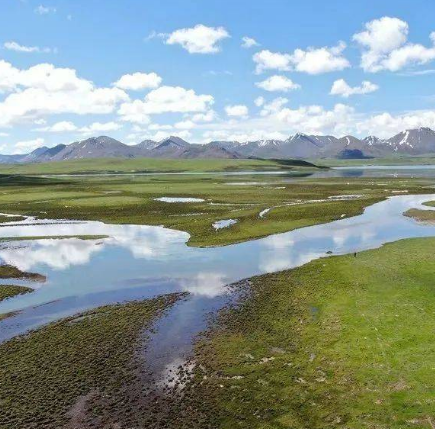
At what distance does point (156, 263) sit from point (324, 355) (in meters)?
32.0

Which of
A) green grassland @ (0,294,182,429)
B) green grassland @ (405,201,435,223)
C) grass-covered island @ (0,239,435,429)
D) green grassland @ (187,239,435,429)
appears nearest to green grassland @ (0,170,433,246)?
green grassland @ (405,201,435,223)

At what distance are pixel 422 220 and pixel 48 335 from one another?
76.4 meters

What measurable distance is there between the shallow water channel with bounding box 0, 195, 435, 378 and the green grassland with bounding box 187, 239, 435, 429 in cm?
367

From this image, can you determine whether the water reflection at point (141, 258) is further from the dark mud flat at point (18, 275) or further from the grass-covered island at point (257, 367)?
the grass-covered island at point (257, 367)

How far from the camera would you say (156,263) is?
5944 cm

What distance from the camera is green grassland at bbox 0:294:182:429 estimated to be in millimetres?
25531

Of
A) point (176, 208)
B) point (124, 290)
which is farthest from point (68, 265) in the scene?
point (176, 208)

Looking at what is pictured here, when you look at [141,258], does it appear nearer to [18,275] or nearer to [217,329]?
[18,275]

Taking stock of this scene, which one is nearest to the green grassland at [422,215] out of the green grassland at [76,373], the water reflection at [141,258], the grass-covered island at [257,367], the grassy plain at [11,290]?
the water reflection at [141,258]

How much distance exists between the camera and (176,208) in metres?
112

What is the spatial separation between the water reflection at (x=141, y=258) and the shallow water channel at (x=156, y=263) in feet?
0.36

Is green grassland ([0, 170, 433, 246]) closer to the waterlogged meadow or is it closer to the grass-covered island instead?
the waterlogged meadow

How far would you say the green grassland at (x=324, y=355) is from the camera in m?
25.1

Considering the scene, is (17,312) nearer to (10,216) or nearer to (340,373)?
(340,373)
